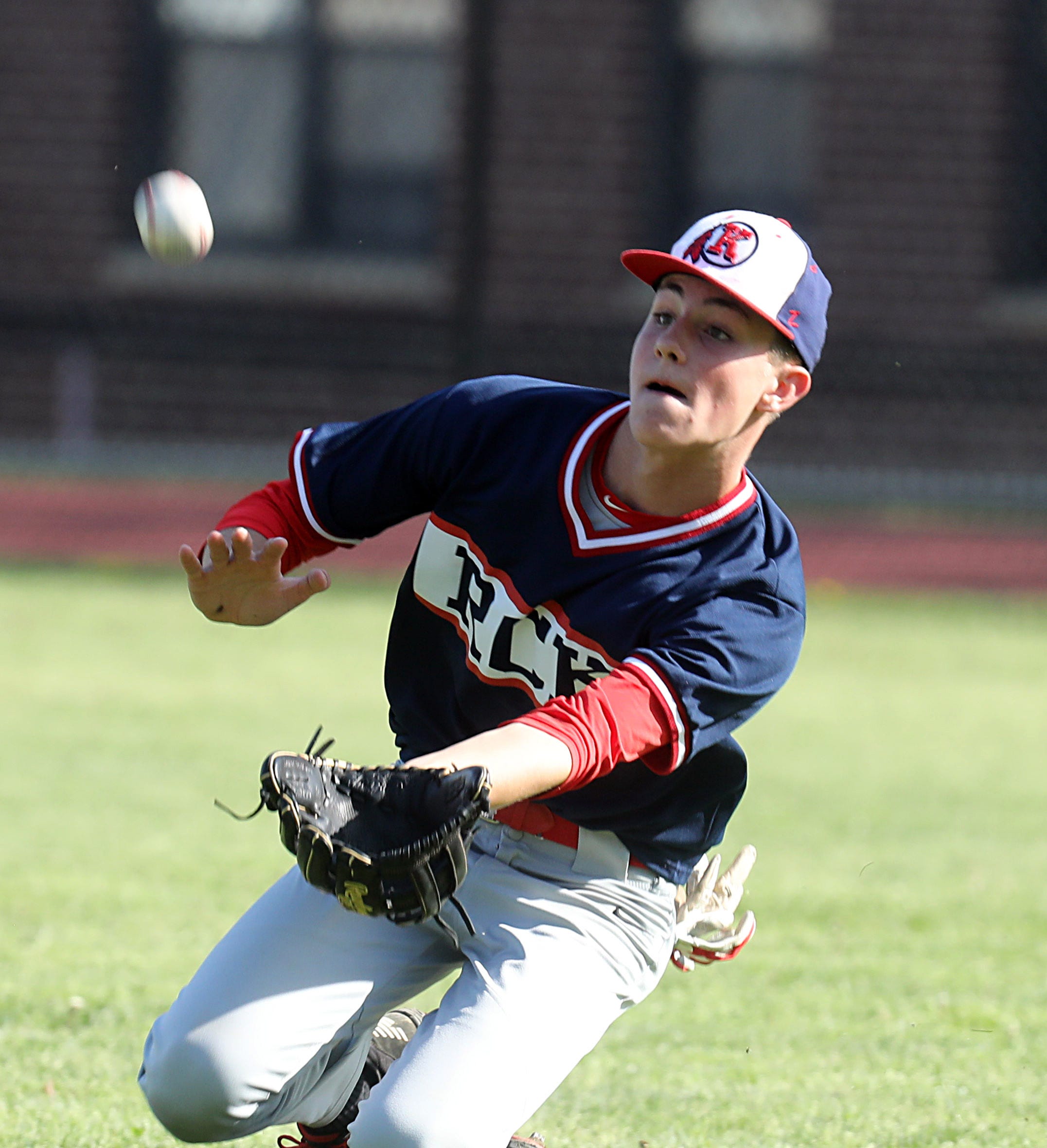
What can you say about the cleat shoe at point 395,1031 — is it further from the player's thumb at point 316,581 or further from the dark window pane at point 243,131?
the dark window pane at point 243,131

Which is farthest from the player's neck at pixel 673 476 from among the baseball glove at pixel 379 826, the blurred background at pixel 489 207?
the blurred background at pixel 489 207

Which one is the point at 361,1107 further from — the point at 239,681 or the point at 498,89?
the point at 498,89

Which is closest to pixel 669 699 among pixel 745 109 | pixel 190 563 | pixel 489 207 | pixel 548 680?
pixel 548 680

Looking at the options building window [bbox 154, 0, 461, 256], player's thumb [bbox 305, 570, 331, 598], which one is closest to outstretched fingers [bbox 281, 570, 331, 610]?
player's thumb [bbox 305, 570, 331, 598]

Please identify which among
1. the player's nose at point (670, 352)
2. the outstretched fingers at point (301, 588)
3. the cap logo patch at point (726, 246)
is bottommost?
the outstretched fingers at point (301, 588)

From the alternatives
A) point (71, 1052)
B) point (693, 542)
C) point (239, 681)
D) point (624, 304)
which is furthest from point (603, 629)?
point (624, 304)

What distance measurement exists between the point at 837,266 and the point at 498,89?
3.28m

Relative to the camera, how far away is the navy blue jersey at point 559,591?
3.23 meters

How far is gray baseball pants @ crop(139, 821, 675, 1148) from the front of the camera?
9.84 feet

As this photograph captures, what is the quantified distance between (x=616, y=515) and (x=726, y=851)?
2859mm

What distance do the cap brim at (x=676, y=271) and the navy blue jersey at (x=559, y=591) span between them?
29 cm

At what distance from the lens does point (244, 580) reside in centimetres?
347

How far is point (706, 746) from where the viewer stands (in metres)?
3.20

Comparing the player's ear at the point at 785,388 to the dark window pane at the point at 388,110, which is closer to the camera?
the player's ear at the point at 785,388
